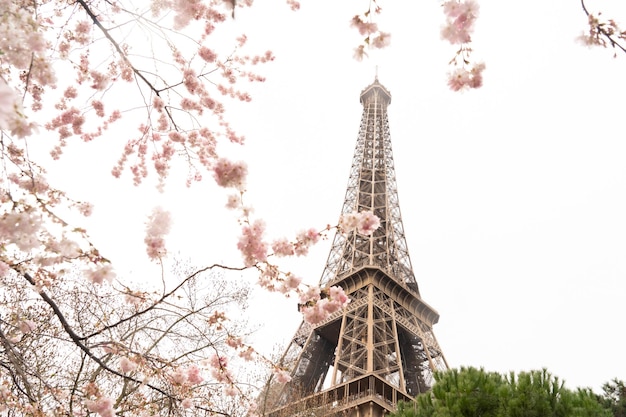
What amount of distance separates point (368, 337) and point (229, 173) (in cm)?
1800

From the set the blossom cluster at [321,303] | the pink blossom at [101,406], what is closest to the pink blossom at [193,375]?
the pink blossom at [101,406]

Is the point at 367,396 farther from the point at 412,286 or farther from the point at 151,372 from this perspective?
the point at 151,372

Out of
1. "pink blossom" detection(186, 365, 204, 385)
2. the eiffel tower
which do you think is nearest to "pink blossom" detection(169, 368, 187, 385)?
"pink blossom" detection(186, 365, 204, 385)

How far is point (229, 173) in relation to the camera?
3750mm

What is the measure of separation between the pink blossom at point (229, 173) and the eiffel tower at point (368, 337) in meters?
10.3

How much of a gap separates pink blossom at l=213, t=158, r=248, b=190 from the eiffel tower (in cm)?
1034

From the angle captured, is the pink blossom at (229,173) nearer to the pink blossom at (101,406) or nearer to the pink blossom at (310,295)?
the pink blossom at (310,295)

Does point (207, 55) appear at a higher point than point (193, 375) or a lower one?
higher

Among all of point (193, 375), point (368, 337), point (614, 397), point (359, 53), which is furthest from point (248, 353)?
point (368, 337)

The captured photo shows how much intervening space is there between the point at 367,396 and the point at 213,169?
1493cm

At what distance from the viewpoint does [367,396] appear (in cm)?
1664

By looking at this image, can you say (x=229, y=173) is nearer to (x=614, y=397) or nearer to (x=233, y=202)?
(x=233, y=202)

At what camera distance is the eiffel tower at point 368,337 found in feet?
55.8

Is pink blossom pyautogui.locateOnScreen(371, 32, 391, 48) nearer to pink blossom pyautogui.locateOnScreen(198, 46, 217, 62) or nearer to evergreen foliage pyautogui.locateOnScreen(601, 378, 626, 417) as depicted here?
pink blossom pyautogui.locateOnScreen(198, 46, 217, 62)
